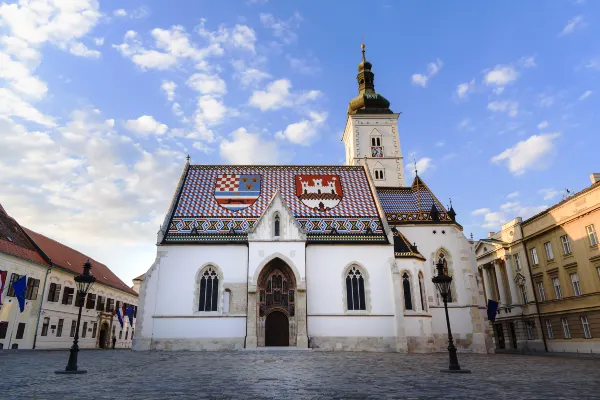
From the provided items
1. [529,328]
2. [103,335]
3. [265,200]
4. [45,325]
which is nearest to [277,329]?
[265,200]

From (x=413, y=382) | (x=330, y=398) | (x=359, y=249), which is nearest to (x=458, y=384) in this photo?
(x=413, y=382)

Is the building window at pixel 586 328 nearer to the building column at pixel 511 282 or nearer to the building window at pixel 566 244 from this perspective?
the building window at pixel 566 244

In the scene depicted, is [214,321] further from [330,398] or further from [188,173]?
[330,398]

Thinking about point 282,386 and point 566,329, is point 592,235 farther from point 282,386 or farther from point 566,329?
point 282,386

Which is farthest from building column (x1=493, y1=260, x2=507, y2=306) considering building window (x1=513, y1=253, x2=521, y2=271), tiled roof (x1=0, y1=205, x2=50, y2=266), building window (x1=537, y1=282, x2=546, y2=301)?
tiled roof (x1=0, y1=205, x2=50, y2=266)

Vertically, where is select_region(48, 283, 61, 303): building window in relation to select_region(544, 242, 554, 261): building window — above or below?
below

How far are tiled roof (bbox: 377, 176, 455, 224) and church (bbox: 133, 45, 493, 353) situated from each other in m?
0.18

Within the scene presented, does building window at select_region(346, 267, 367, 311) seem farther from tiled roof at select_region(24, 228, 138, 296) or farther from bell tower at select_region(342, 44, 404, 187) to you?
tiled roof at select_region(24, 228, 138, 296)

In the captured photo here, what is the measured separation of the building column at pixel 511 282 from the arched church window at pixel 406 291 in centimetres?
1710

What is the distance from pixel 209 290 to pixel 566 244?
90.9ft

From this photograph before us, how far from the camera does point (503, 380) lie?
11180 mm

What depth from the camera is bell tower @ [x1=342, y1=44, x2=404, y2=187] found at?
150ft

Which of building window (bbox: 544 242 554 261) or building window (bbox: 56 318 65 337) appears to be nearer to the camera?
building window (bbox: 544 242 554 261)

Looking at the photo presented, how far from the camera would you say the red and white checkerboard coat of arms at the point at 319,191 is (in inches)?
1286
